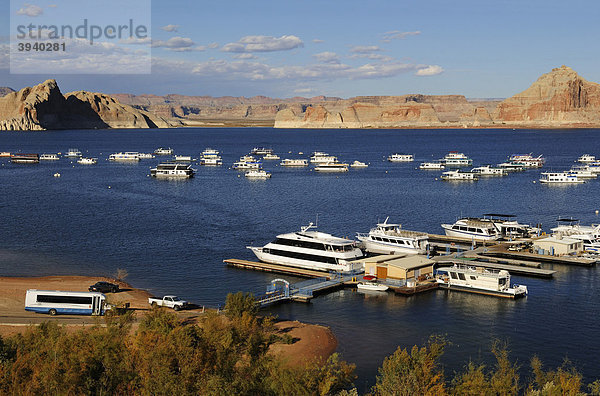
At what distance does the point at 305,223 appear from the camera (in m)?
82.4

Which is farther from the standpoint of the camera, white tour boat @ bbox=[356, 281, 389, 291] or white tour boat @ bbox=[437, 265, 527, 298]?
white tour boat @ bbox=[356, 281, 389, 291]

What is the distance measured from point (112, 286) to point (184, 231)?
1122 inches

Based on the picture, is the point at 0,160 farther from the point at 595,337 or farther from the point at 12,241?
the point at 595,337

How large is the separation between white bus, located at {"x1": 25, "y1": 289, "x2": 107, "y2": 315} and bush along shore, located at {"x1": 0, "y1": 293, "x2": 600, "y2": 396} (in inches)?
401

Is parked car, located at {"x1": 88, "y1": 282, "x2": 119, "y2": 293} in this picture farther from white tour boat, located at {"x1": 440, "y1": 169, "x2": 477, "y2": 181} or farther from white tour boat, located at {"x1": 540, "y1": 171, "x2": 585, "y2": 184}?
white tour boat, located at {"x1": 540, "y1": 171, "x2": 585, "y2": 184}

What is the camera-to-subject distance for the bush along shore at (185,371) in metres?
24.1

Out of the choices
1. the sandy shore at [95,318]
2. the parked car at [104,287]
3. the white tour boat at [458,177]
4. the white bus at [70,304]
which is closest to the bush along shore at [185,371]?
the sandy shore at [95,318]

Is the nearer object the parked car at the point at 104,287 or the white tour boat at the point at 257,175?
the parked car at the point at 104,287

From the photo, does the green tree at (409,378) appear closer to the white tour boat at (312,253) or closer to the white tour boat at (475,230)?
the white tour boat at (312,253)

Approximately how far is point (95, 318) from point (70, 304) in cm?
591

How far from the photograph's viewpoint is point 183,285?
53.6 metres

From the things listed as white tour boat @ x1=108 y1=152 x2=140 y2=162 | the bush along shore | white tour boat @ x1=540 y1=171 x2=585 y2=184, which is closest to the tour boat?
white tour boat @ x1=108 y1=152 x2=140 y2=162

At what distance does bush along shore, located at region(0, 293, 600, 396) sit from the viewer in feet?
79.1

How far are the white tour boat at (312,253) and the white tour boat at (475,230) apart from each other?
17198mm
